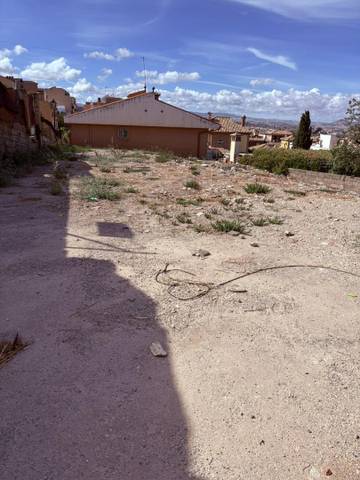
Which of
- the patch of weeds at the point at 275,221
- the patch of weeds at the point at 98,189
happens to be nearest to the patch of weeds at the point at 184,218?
the patch of weeds at the point at 275,221

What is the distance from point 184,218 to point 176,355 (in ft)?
14.9

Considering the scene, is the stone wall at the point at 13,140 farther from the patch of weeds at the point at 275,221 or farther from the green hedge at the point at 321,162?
the green hedge at the point at 321,162

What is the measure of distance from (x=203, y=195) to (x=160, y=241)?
442cm

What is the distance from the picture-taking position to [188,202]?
30.2 feet

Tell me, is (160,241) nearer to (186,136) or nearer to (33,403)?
(33,403)

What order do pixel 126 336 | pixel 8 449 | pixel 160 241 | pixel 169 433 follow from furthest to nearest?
pixel 160 241
pixel 126 336
pixel 169 433
pixel 8 449

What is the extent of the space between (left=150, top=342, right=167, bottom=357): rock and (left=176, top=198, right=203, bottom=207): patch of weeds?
5.83 metres

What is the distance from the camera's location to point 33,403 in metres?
2.64

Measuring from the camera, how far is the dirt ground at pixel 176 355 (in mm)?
2330

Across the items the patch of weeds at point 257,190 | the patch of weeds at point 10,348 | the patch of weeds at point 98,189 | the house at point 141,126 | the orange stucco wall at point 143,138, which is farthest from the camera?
the orange stucco wall at point 143,138

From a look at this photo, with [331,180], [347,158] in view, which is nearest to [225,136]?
[347,158]

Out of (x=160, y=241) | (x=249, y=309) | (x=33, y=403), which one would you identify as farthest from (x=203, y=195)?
(x=33, y=403)

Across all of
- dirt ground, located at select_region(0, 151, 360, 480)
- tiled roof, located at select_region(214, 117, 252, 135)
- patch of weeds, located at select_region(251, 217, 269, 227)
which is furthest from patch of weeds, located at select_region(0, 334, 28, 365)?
tiled roof, located at select_region(214, 117, 252, 135)

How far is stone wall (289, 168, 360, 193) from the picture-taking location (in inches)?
599
